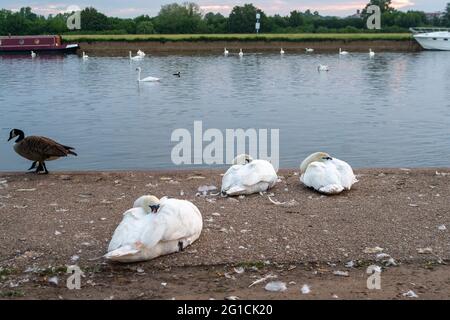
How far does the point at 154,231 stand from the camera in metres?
5.98

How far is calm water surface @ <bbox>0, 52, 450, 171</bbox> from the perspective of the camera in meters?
15.5

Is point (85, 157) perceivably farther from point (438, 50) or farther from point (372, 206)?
point (438, 50)

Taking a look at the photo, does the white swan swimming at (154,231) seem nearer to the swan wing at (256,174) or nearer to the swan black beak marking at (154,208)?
the swan black beak marking at (154,208)

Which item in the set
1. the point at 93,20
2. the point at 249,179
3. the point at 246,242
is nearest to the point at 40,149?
the point at 249,179

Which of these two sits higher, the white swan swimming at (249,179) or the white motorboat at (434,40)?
the white motorboat at (434,40)

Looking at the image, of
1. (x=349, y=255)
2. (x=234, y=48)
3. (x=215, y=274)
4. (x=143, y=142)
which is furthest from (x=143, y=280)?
(x=234, y=48)

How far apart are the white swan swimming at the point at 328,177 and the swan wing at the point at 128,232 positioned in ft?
10.1

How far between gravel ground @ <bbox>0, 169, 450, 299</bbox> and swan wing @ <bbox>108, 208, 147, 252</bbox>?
0.21 meters

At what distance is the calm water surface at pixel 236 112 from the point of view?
51.0 ft

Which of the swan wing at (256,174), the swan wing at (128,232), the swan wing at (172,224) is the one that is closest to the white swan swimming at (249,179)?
the swan wing at (256,174)

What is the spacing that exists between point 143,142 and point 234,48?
6077 centimetres

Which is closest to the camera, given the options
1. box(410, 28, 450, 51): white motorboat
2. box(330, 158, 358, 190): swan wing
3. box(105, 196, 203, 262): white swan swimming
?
box(105, 196, 203, 262): white swan swimming

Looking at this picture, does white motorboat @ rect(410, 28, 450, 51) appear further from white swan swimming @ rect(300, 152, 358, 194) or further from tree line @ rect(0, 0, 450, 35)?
white swan swimming @ rect(300, 152, 358, 194)

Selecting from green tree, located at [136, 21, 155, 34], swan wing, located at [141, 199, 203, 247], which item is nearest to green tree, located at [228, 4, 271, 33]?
green tree, located at [136, 21, 155, 34]
